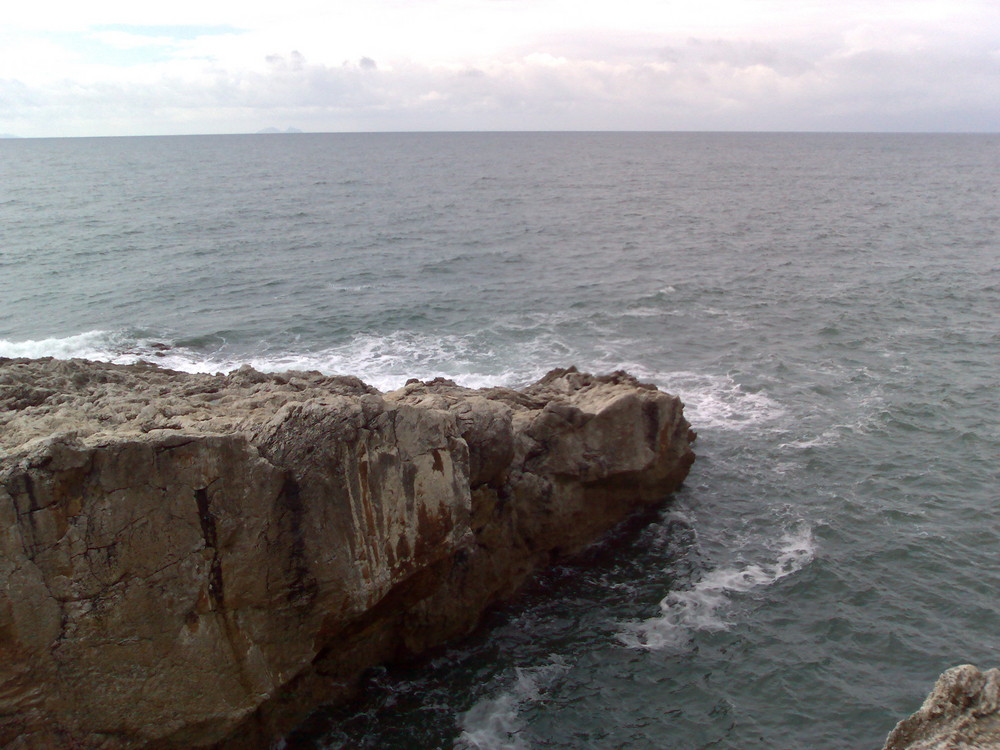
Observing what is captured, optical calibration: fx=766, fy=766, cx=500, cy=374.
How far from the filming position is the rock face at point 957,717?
9227 millimetres

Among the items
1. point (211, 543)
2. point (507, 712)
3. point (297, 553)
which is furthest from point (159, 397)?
point (507, 712)

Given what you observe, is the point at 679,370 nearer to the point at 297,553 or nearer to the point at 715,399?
the point at 715,399

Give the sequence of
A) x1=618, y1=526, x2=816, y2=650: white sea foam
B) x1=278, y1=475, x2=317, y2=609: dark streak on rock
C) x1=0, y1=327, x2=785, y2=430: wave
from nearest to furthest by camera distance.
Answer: x1=278, y1=475, x2=317, y2=609: dark streak on rock, x1=618, y1=526, x2=816, y2=650: white sea foam, x1=0, y1=327, x2=785, y2=430: wave

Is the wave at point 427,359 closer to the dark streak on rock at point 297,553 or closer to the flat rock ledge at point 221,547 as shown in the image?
the flat rock ledge at point 221,547

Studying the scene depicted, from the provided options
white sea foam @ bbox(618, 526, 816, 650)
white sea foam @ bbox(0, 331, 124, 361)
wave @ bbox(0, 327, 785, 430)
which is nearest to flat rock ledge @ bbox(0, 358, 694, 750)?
white sea foam @ bbox(618, 526, 816, 650)

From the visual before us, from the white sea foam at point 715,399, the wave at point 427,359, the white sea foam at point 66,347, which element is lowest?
the white sea foam at point 715,399

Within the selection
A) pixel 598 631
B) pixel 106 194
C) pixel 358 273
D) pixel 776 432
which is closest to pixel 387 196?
pixel 106 194

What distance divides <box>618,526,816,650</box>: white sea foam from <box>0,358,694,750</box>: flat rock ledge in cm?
409

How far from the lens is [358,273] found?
5516cm

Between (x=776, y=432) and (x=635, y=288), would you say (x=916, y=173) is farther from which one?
(x=776, y=432)

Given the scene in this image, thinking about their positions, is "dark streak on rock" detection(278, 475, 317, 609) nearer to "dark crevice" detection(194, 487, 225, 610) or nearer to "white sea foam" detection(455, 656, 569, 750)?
"dark crevice" detection(194, 487, 225, 610)

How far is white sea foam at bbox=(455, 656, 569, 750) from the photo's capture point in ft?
54.8

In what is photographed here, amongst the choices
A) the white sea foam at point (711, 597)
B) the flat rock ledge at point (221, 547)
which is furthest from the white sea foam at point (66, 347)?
the white sea foam at point (711, 597)

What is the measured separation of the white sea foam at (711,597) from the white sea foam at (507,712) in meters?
2.47
